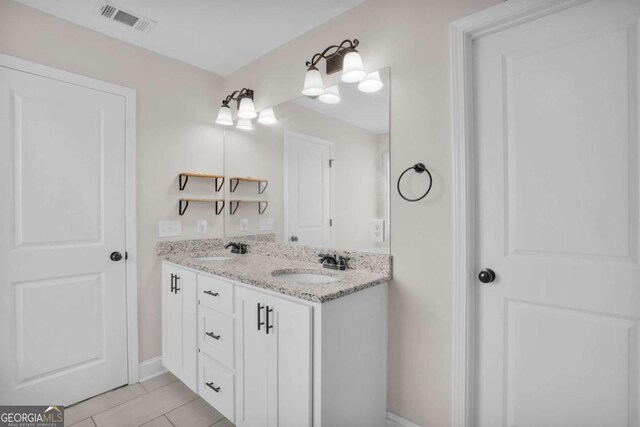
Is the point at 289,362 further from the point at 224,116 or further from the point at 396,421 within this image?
the point at 224,116

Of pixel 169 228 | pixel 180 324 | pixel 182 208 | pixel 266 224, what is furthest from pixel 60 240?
pixel 266 224

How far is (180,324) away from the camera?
2.06 m

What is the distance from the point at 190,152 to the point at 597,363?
269cm

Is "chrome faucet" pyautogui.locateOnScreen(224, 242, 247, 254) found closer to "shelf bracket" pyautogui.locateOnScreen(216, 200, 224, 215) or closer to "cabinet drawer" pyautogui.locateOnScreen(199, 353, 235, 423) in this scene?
"shelf bracket" pyautogui.locateOnScreen(216, 200, 224, 215)

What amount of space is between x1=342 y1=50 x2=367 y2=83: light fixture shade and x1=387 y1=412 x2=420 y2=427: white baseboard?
5.82ft

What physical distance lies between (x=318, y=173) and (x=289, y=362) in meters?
1.13

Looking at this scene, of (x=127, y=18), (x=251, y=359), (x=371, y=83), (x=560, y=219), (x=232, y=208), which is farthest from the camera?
(x=232, y=208)

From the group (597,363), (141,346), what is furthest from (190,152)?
(597,363)

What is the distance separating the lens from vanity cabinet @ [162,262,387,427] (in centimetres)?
127

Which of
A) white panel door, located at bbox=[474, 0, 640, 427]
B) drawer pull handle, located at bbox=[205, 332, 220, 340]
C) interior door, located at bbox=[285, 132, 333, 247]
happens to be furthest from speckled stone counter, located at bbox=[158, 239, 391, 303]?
white panel door, located at bbox=[474, 0, 640, 427]

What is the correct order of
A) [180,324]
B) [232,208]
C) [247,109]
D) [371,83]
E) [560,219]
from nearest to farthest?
[560,219] → [371,83] → [180,324] → [247,109] → [232,208]

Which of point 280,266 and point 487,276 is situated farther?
point 280,266

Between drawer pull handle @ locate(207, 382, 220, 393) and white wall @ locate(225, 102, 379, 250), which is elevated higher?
white wall @ locate(225, 102, 379, 250)

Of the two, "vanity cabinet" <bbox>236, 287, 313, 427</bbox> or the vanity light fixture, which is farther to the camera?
the vanity light fixture
